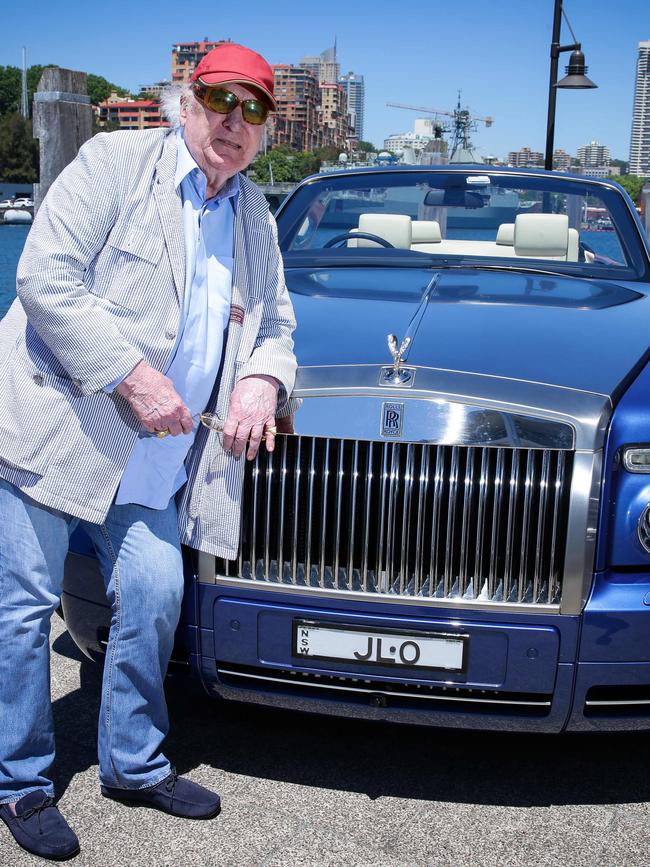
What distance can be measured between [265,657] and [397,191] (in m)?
2.74

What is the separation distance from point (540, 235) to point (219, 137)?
219cm

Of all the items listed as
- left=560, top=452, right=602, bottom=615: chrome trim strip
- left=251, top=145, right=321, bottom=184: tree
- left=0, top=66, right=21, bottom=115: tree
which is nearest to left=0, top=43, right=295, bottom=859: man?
left=560, top=452, right=602, bottom=615: chrome trim strip

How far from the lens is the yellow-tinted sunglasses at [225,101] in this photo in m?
2.65

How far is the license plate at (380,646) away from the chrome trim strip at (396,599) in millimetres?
75

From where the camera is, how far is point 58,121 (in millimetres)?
8391

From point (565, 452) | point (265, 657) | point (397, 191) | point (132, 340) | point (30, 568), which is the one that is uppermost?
point (397, 191)

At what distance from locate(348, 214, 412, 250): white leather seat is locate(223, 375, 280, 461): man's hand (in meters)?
2.09

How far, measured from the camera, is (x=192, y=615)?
286cm

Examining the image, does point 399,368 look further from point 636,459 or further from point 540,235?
point 540,235

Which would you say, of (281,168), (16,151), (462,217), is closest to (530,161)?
(462,217)

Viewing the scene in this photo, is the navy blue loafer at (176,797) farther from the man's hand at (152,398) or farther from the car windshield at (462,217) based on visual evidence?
the car windshield at (462,217)

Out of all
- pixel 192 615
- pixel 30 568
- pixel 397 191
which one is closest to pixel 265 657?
pixel 192 615

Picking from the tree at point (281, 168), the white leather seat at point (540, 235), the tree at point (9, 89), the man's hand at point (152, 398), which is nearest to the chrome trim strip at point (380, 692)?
the man's hand at point (152, 398)

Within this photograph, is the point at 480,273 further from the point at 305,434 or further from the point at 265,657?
the point at 265,657
